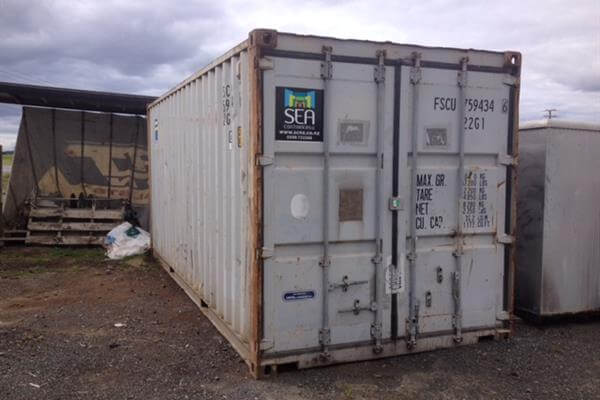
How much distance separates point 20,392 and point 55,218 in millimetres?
8189

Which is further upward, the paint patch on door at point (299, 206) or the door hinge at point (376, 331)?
the paint patch on door at point (299, 206)

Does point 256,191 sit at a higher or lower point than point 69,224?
higher

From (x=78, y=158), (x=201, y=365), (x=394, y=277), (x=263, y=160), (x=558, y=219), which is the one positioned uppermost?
(x=78, y=158)

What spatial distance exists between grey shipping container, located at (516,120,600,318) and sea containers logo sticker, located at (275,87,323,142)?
2864 millimetres

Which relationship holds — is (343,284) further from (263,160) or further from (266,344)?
(263,160)

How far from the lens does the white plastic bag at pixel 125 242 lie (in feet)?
34.6

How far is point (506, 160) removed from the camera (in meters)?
5.36

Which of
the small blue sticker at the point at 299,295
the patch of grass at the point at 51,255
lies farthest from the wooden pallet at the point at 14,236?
the small blue sticker at the point at 299,295

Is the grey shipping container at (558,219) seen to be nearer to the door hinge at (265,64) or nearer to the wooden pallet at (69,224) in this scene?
the door hinge at (265,64)

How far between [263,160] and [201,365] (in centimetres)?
205

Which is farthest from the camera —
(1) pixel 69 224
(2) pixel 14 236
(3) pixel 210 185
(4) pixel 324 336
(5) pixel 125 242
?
(2) pixel 14 236

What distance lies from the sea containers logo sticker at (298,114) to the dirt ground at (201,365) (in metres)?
2.09

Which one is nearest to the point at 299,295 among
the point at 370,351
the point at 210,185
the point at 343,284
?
the point at 343,284

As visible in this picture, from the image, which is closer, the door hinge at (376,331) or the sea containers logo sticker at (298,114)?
the sea containers logo sticker at (298,114)
